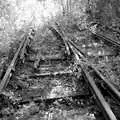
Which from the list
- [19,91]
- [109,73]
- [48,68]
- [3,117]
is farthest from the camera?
[48,68]

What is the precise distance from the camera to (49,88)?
160 inches

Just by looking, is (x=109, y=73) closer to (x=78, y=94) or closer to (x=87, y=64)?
(x=87, y=64)

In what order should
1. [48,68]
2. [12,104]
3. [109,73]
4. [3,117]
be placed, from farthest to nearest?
1. [48,68]
2. [109,73]
3. [12,104]
4. [3,117]

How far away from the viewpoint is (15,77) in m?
4.67

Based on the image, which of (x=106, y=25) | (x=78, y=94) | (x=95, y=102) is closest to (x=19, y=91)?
(x=78, y=94)

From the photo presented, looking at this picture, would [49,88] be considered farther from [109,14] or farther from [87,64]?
[109,14]

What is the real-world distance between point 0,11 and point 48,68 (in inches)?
271

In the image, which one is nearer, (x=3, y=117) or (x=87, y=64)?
(x=3, y=117)

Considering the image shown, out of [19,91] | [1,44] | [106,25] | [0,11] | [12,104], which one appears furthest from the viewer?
[106,25]

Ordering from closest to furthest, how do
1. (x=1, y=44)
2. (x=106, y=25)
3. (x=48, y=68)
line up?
(x=48, y=68) < (x=1, y=44) < (x=106, y=25)

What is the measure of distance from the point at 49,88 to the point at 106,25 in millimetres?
9221

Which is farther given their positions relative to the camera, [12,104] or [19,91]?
[19,91]

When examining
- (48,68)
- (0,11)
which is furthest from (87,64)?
(0,11)

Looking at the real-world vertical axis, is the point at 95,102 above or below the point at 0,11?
below
